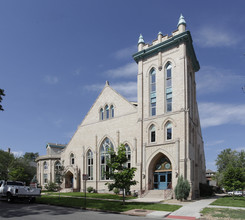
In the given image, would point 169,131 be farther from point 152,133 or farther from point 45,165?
point 45,165

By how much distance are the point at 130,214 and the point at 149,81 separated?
18439 millimetres

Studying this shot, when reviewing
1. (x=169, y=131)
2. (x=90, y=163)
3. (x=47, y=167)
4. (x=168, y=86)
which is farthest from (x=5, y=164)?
(x=168, y=86)

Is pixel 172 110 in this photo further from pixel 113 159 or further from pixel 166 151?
pixel 113 159

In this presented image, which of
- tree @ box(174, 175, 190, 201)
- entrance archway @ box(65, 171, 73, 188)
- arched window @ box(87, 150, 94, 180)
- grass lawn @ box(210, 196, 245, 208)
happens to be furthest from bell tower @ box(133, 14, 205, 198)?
entrance archway @ box(65, 171, 73, 188)

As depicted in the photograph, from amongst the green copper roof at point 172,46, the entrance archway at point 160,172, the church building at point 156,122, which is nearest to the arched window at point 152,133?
the church building at point 156,122

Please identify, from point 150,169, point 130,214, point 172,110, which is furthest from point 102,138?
point 130,214

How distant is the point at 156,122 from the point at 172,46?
892cm

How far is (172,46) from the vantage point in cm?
2920

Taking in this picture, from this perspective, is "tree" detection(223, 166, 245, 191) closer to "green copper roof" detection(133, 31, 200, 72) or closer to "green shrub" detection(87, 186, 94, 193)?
"green copper roof" detection(133, 31, 200, 72)

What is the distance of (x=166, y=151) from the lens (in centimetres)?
2708

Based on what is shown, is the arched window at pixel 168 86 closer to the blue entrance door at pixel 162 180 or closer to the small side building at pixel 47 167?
the blue entrance door at pixel 162 180

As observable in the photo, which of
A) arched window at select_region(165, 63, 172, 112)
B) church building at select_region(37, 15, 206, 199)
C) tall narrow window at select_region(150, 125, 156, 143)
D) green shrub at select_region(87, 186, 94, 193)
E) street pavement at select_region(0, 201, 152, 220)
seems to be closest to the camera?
street pavement at select_region(0, 201, 152, 220)

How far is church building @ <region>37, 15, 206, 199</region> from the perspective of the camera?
87.9 ft

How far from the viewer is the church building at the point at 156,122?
1054 inches
